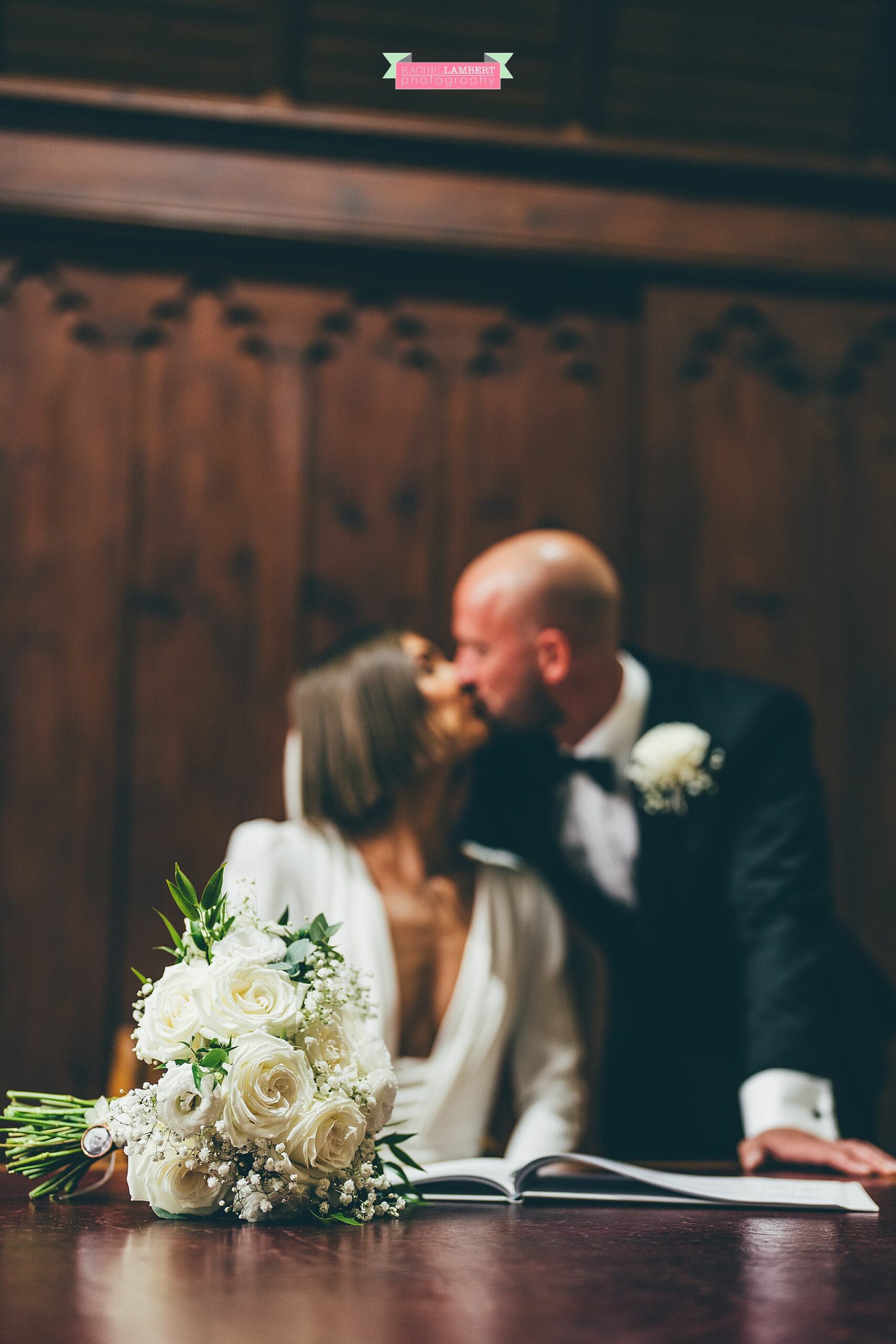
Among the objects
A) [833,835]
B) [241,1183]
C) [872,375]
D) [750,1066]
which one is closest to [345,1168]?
[241,1183]

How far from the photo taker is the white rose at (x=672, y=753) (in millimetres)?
2488

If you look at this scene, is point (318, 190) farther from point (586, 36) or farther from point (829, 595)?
point (829, 595)

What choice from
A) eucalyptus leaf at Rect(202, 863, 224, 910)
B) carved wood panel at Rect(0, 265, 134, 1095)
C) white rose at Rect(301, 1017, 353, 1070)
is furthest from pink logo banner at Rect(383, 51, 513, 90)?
carved wood panel at Rect(0, 265, 134, 1095)

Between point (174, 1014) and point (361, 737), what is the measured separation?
4.39 feet

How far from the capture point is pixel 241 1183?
1.02 meters

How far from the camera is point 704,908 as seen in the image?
2531 millimetres

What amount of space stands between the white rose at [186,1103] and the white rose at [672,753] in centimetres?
160

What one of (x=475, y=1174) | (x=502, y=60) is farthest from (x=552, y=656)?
(x=475, y=1174)

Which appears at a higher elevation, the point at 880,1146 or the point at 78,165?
the point at 78,165

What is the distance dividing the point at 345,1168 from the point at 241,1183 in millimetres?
85

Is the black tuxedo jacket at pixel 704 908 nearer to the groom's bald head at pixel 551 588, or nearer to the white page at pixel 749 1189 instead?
the groom's bald head at pixel 551 588

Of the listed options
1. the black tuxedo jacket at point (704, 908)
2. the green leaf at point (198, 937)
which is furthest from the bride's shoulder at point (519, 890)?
the green leaf at point (198, 937)

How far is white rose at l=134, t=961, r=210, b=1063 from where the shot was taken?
1030 millimetres

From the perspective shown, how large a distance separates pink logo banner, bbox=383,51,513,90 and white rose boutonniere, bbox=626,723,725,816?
54.6 inches
